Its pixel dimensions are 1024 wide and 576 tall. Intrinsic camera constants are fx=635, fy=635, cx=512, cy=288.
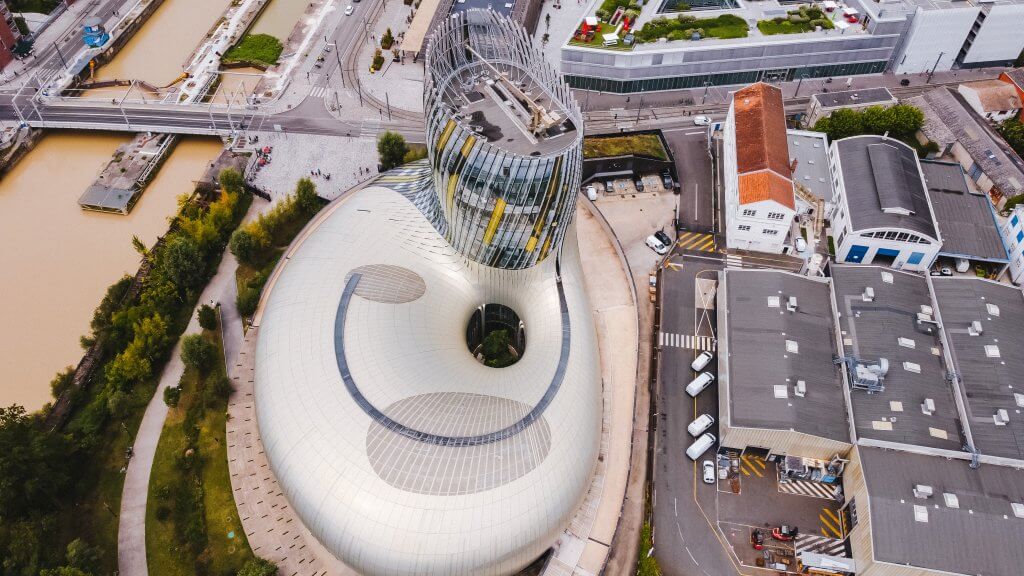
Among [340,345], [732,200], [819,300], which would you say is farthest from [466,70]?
[819,300]

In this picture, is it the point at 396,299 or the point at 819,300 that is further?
the point at 819,300

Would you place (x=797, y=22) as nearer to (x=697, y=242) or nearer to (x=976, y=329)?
(x=697, y=242)

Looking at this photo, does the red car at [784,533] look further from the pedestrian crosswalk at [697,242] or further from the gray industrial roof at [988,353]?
the pedestrian crosswalk at [697,242]

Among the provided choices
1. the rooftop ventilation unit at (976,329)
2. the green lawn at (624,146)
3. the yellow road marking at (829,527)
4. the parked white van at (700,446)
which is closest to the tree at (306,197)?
the green lawn at (624,146)

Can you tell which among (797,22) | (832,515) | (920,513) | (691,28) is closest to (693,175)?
(691,28)

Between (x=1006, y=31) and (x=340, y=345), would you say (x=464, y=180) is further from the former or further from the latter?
(x=1006, y=31)

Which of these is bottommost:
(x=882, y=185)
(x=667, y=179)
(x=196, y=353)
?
(x=196, y=353)
